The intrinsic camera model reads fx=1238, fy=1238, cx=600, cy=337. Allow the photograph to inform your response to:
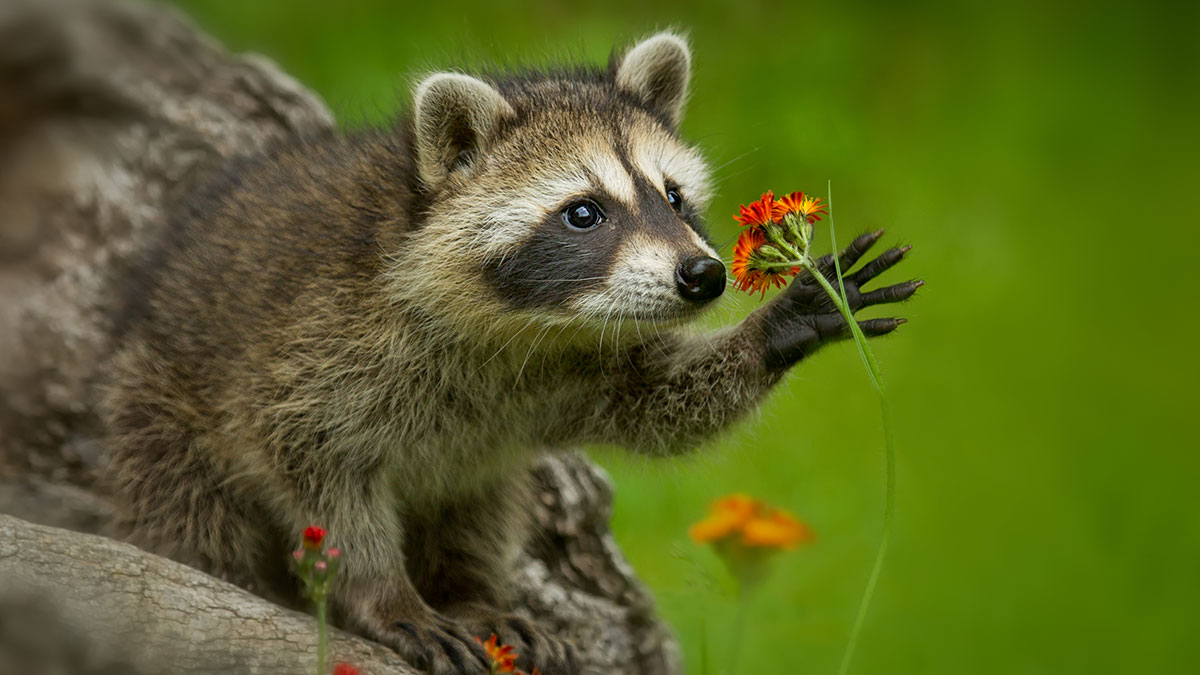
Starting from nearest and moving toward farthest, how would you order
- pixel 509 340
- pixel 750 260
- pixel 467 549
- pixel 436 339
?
pixel 750 260 < pixel 509 340 < pixel 436 339 < pixel 467 549

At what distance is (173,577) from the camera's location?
395 centimetres

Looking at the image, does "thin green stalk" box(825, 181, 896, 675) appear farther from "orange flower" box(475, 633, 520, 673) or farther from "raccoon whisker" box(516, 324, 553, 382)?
"raccoon whisker" box(516, 324, 553, 382)

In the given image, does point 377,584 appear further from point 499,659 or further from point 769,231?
point 769,231

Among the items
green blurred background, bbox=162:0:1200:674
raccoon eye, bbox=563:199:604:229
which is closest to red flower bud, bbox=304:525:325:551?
raccoon eye, bbox=563:199:604:229

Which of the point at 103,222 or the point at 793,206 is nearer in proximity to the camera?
the point at 793,206

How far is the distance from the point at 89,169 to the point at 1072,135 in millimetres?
6354

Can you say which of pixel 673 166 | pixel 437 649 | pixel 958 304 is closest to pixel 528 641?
pixel 437 649

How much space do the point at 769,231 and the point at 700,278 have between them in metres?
0.38

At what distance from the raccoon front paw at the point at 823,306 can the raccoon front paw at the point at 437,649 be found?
144cm

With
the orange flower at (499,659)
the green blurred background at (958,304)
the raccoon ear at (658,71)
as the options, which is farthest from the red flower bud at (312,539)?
the raccoon ear at (658,71)

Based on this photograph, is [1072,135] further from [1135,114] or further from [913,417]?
[913,417]

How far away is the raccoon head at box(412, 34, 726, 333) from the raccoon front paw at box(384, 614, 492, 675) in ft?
3.73

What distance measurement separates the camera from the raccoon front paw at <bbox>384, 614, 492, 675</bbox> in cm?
422

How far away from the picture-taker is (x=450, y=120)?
173 inches
